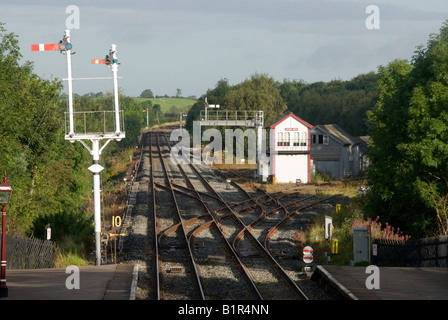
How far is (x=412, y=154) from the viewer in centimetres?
2180

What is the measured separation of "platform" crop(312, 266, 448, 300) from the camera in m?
12.8

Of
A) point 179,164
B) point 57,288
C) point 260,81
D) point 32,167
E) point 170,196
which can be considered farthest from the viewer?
point 260,81

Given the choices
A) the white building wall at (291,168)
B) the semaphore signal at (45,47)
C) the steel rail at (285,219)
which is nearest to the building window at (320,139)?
the white building wall at (291,168)

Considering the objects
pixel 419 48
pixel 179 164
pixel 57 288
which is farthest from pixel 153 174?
pixel 57 288

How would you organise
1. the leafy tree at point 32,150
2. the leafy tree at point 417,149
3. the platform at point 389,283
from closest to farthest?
the platform at point 389,283, the leafy tree at point 417,149, the leafy tree at point 32,150

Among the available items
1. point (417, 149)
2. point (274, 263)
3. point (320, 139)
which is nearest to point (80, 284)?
point (274, 263)

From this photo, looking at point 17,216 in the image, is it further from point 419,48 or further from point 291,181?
point 291,181

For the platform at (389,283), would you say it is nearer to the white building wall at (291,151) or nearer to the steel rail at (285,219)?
the steel rail at (285,219)

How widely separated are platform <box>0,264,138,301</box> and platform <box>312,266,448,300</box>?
4.76m

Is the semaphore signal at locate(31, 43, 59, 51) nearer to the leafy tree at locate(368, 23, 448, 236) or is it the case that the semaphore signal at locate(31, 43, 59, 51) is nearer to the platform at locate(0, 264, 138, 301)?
the platform at locate(0, 264, 138, 301)

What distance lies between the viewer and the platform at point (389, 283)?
12.8m

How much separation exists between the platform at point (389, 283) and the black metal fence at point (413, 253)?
0.76 m

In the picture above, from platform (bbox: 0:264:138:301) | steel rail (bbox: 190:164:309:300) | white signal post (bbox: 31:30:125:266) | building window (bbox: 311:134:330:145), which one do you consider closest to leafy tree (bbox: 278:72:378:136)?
building window (bbox: 311:134:330:145)
